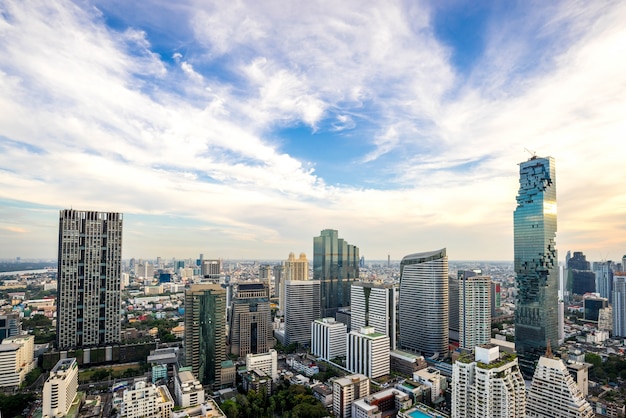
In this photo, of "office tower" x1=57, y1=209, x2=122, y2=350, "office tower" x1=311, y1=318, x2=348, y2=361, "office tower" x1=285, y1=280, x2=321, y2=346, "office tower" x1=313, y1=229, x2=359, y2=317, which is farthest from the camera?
"office tower" x1=313, y1=229, x2=359, y2=317

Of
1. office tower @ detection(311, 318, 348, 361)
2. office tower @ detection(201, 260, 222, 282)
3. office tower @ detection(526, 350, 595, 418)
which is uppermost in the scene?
office tower @ detection(201, 260, 222, 282)

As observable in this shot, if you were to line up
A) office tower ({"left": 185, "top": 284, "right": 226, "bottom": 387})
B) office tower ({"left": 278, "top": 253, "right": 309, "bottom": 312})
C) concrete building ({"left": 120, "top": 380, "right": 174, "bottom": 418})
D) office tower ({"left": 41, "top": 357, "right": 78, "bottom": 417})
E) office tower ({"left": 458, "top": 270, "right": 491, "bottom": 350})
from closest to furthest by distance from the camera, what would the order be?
concrete building ({"left": 120, "top": 380, "right": 174, "bottom": 418}) → office tower ({"left": 41, "top": 357, "right": 78, "bottom": 417}) → office tower ({"left": 185, "top": 284, "right": 226, "bottom": 387}) → office tower ({"left": 458, "top": 270, "right": 491, "bottom": 350}) → office tower ({"left": 278, "top": 253, "right": 309, "bottom": 312})

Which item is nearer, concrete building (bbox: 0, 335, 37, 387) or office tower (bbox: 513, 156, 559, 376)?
concrete building (bbox: 0, 335, 37, 387)

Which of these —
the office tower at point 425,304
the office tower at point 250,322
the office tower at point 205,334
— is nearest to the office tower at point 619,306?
the office tower at point 425,304

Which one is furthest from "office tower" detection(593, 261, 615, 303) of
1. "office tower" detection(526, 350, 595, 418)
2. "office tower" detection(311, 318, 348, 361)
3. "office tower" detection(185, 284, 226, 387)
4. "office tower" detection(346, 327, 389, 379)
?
"office tower" detection(185, 284, 226, 387)

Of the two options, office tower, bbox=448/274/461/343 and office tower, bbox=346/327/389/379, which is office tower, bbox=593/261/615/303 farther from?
office tower, bbox=346/327/389/379

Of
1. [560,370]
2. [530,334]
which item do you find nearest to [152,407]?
[560,370]

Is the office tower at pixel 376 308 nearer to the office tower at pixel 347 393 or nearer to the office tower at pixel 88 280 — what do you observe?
the office tower at pixel 347 393
